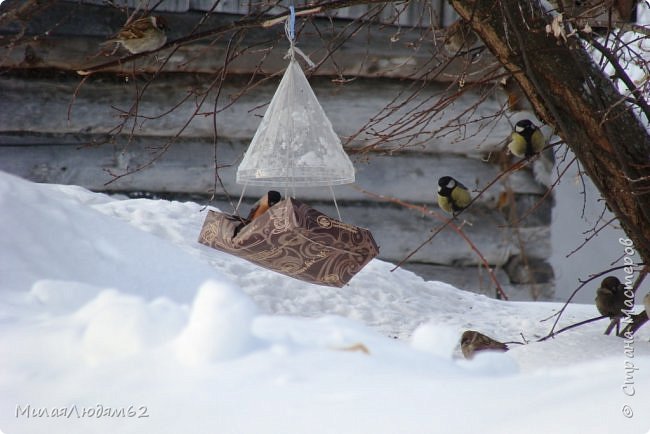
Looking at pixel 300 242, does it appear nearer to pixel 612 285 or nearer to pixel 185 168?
pixel 612 285

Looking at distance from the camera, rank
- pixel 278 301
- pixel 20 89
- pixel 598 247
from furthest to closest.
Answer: pixel 598 247 < pixel 20 89 < pixel 278 301

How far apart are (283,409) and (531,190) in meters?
2.85

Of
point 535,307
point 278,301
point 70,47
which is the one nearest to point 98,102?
point 70,47

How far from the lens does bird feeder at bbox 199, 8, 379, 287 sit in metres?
1.55

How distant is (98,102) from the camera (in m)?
3.03

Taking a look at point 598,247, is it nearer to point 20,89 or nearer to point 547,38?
point 547,38

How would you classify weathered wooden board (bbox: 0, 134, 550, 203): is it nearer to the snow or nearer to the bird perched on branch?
the bird perched on branch

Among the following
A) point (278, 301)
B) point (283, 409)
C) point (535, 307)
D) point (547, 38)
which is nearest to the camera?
point (283, 409)

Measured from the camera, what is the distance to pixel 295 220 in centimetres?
152

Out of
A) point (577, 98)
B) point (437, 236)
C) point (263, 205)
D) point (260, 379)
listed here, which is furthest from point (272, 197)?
point (437, 236)

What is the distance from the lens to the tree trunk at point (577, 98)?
5.75ft

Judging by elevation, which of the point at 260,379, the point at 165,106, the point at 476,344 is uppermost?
the point at 165,106

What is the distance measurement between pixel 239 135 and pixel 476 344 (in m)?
1.45

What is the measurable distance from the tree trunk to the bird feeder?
43 cm
